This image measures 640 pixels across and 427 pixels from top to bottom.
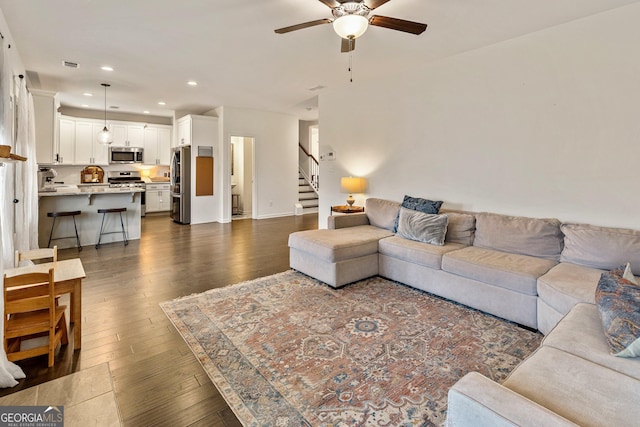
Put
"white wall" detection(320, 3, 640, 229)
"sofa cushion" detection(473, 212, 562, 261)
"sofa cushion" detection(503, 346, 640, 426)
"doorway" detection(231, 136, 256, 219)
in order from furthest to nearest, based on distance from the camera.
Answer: "doorway" detection(231, 136, 256, 219), "sofa cushion" detection(473, 212, 562, 261), "white wall" detection(320, 3, 640, 229), "sofa cushion" detection(503, 346, 640, 426)

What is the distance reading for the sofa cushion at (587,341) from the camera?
1.40 metres

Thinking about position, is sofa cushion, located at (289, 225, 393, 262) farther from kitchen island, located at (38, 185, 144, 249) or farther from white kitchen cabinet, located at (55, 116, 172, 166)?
white kitchen cabinet, located at (55, 116, 172, 166)

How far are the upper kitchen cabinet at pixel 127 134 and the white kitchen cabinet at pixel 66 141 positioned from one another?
2.76 ft

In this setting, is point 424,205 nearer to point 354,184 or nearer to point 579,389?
→ point 354,184

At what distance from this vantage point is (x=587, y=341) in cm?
159

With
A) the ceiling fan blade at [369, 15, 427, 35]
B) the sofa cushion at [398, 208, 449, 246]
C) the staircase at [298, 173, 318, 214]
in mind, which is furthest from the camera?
the staircase at [298, 173, 318, 214]

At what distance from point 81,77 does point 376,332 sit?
6221mm

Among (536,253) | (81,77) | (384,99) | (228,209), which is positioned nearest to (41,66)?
(81,77)

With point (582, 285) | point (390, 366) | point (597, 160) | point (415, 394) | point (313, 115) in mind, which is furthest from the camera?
point (313, 115)

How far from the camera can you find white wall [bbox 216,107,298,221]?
25.7 feet

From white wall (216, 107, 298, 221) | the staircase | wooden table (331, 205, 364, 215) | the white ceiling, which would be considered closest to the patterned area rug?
wooden table (331, 205, 364, 215)

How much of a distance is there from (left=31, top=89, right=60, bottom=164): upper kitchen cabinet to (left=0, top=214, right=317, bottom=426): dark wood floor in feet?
6.92

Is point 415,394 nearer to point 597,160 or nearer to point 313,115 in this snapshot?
point 597,160

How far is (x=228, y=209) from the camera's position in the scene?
314 inches
